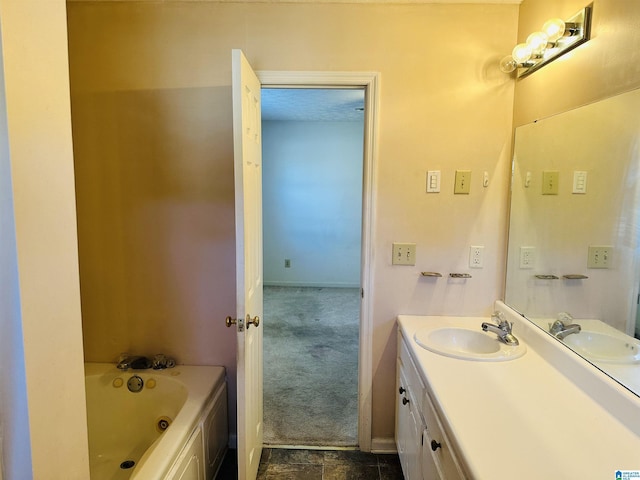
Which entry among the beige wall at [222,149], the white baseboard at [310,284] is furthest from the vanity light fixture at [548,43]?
the white baseboard at [310,284]

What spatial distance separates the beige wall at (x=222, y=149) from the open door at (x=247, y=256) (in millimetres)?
248

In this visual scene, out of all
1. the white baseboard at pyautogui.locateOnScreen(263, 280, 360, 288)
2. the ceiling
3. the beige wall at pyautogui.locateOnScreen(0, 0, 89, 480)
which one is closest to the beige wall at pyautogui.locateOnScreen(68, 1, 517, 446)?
the beige wall at pyautogui.locateOnScreen(0, 0, 89, 480)

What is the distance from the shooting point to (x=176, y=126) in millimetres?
1899

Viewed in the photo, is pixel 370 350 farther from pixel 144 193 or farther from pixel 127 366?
pixel 144 193

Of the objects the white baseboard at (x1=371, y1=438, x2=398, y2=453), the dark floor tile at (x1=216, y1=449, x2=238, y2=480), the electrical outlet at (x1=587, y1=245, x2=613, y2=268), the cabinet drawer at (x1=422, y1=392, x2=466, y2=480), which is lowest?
the dark floor tile at (x1=216, y1=449, x2=238, y2=480)

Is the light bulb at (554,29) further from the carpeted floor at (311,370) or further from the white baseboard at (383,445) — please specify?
the carpeted floor at (311,370)

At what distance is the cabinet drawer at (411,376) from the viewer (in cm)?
146

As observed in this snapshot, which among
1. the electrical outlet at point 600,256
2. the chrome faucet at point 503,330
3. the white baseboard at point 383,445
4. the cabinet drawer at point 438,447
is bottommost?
the white baseboard at point 383,445

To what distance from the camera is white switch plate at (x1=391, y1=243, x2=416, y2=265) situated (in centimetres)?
193

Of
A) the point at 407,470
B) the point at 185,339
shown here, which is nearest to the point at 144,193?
the point at 185,339

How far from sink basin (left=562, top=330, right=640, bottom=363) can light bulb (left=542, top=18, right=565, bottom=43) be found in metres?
1.16

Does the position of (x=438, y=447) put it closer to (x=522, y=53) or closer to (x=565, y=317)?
(x=565, y=317)

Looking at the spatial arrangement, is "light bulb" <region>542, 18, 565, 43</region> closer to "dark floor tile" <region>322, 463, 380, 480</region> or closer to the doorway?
"dark floor tile" <region>322, 463, 380, 480</region>

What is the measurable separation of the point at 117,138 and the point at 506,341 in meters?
2.18
